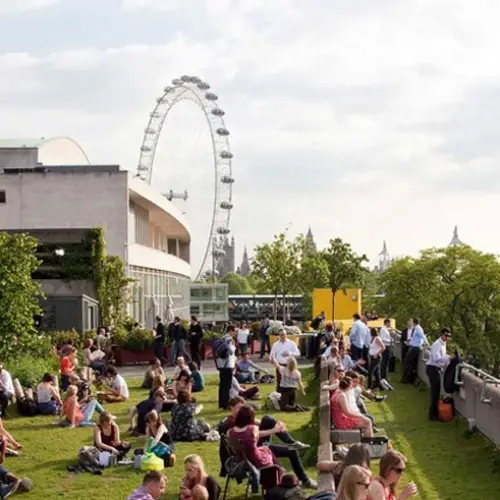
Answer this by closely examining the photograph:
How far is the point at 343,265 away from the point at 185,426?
37.1 m

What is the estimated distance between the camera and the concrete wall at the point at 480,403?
16223 millimetres

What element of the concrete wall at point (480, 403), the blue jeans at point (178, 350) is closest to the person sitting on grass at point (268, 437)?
the concrete wall at point (480, 403)

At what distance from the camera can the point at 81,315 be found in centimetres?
3981

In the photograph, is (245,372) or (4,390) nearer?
(4,390)

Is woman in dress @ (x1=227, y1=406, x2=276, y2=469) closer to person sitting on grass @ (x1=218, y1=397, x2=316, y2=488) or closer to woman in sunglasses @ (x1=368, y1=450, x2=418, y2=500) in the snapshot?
person sitting on grass @ (x1=218, y1=397, x2=316, y2=488)

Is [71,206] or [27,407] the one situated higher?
[71,206]

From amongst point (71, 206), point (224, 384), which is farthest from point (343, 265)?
point (224, 384)

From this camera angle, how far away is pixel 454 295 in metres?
73.6

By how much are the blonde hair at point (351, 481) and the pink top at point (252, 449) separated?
4551 mm

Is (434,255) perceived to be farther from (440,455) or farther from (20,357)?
(440,455)

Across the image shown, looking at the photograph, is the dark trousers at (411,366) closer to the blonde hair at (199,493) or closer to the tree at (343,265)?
the blonde hair at (199,493)

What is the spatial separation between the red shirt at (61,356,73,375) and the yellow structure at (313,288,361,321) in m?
21.3

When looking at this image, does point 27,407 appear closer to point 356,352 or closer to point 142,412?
point 142,412

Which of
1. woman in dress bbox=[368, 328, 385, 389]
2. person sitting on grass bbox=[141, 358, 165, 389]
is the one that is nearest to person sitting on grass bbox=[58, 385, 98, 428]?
person sitting on grass bbox=[141, 358, 165, 389]
